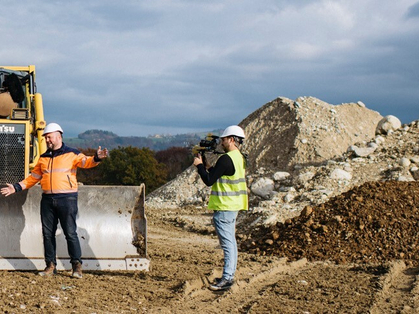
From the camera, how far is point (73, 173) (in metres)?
7.35

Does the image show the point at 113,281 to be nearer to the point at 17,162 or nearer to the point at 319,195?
the point at 17,162

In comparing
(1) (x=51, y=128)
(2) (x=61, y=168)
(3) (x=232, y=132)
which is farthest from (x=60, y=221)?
(3) (x=232, y=132)

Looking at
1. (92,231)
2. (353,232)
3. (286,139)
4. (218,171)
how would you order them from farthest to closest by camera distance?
(286,139), (353,232), (92,231), (218,171)

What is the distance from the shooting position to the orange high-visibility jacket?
718 cm

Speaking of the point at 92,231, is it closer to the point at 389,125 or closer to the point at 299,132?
the point at 299,132

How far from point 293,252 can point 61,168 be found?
4915mm

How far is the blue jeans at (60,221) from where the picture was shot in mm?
7191

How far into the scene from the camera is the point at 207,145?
22.9 ft

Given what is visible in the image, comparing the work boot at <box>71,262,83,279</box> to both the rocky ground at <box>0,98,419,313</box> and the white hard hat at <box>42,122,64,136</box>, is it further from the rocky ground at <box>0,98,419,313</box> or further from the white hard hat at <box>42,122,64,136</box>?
the white hard hat at <box>42,122,64,136</box>

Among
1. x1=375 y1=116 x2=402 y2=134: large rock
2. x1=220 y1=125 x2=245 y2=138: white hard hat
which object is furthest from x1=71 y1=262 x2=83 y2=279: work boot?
x1=375 y1=116 x2=402 y2=134: large rock

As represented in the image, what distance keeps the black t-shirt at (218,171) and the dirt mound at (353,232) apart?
401 centimetres

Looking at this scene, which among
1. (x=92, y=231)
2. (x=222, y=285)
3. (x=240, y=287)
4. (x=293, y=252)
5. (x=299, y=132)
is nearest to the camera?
(x=222, y=285)

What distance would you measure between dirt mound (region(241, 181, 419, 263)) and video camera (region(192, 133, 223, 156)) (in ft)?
12.9

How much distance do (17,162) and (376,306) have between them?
5976mm
